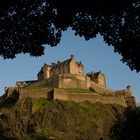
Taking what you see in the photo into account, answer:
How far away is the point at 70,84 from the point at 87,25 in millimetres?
65649

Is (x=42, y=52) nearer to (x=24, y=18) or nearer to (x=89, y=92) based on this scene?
(x=24, y=18)

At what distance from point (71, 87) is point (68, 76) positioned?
8.03 ft

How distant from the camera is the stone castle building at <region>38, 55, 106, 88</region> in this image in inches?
2921

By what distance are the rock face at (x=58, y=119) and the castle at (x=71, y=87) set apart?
1426 millimetres

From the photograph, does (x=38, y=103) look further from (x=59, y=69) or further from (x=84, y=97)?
(x=59, y=69)

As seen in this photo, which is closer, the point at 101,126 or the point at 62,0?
the point at 62,0

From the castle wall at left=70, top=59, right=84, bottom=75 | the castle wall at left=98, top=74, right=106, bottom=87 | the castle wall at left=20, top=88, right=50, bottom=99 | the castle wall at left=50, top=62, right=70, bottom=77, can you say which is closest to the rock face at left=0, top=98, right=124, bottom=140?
the castle wall at left=20, top=88, right=50, bottom=99

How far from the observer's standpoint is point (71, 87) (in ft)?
243

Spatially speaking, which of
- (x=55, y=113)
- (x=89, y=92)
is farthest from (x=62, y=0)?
(x=89, y=92)

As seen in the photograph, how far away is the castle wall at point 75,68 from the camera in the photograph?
266 feet

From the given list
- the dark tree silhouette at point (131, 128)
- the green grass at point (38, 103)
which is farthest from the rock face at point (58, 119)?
the dark tree silhouette at point (131, 128)

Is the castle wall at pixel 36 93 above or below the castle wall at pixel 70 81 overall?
below

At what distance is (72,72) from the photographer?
8038 centimetres

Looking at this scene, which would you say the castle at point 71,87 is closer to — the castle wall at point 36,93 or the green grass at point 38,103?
the castle wall at point 36,93
